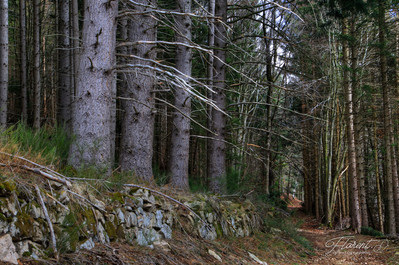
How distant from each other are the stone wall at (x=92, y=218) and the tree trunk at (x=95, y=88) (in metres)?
0.85

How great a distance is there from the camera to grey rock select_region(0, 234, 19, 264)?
2527mm

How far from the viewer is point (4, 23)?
26.7 ft

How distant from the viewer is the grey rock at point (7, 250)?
8.29 ft

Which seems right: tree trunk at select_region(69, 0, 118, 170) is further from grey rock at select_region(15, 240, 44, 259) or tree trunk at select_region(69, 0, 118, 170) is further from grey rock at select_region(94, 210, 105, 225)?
grey rock at select_region(15, 240, 44, 259)

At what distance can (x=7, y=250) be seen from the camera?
2.58m

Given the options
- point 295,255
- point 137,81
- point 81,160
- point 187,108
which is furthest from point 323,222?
point 81,160

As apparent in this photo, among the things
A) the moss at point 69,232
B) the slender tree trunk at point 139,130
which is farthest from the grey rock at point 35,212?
the slender tree trunk at point 139,130

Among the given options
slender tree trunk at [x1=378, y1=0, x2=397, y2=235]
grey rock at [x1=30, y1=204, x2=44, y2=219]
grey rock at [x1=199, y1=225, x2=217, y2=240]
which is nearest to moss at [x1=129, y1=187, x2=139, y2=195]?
grey rock at [x1=199, y1=225, x2=217, y2=240]

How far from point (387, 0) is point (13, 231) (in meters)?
11.6

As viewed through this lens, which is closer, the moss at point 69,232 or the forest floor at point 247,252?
the moss at point 69,232

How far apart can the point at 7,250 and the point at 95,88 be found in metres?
2.92

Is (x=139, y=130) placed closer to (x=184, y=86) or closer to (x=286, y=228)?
(x=184, y=86)

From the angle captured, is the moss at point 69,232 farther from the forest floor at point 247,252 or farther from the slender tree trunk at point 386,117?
the slender tree trunk at point 386,117

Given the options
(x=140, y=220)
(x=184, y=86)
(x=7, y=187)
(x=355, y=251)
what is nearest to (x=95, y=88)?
(x=184, y=86)
